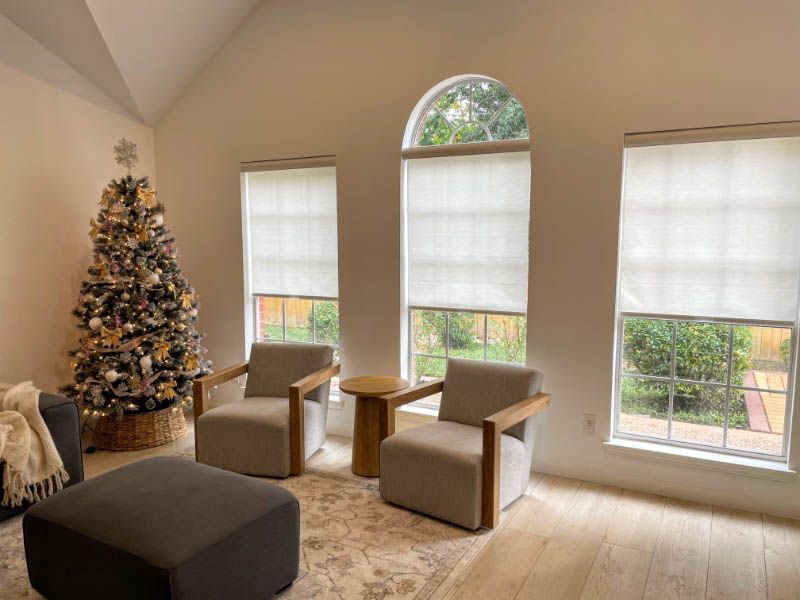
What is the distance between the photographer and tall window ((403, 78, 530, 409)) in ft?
12.6

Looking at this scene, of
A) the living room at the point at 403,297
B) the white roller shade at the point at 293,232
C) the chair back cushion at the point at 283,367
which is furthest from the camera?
the white roller shade at the point at 293,232

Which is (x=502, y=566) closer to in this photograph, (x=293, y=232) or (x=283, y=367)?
(x=283, y=367)

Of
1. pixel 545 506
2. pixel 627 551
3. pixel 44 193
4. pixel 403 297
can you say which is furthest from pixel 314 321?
pixel 627 551

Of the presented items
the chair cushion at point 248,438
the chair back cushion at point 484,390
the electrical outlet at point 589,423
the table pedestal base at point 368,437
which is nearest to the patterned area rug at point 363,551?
the table pedestal base at point 368,437

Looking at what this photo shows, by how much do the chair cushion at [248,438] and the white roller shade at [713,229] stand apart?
87.5 inches

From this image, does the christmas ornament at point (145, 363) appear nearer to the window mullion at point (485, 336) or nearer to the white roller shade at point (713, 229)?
the window mullion at point (485, 336)

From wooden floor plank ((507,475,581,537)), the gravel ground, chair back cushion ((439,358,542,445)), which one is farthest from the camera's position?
chair back cushion ((439,358,542,445))

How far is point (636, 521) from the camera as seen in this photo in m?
3.20

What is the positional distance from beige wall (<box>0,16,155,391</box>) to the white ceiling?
0.50ft

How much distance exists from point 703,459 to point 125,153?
4.49 metres

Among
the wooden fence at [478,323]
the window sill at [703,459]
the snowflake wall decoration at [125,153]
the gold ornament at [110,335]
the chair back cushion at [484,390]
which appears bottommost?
the window sill at [703,459]

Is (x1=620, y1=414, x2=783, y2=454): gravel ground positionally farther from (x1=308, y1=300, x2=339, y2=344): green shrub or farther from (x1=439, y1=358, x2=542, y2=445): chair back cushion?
(x1=308, y1=300, x2=339, y2=344): green shrub

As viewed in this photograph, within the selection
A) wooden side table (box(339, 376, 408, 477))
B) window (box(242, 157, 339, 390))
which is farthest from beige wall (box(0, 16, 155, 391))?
wooden side table (box(339, 376, 408, 477))

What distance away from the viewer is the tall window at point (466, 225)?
3.85m
